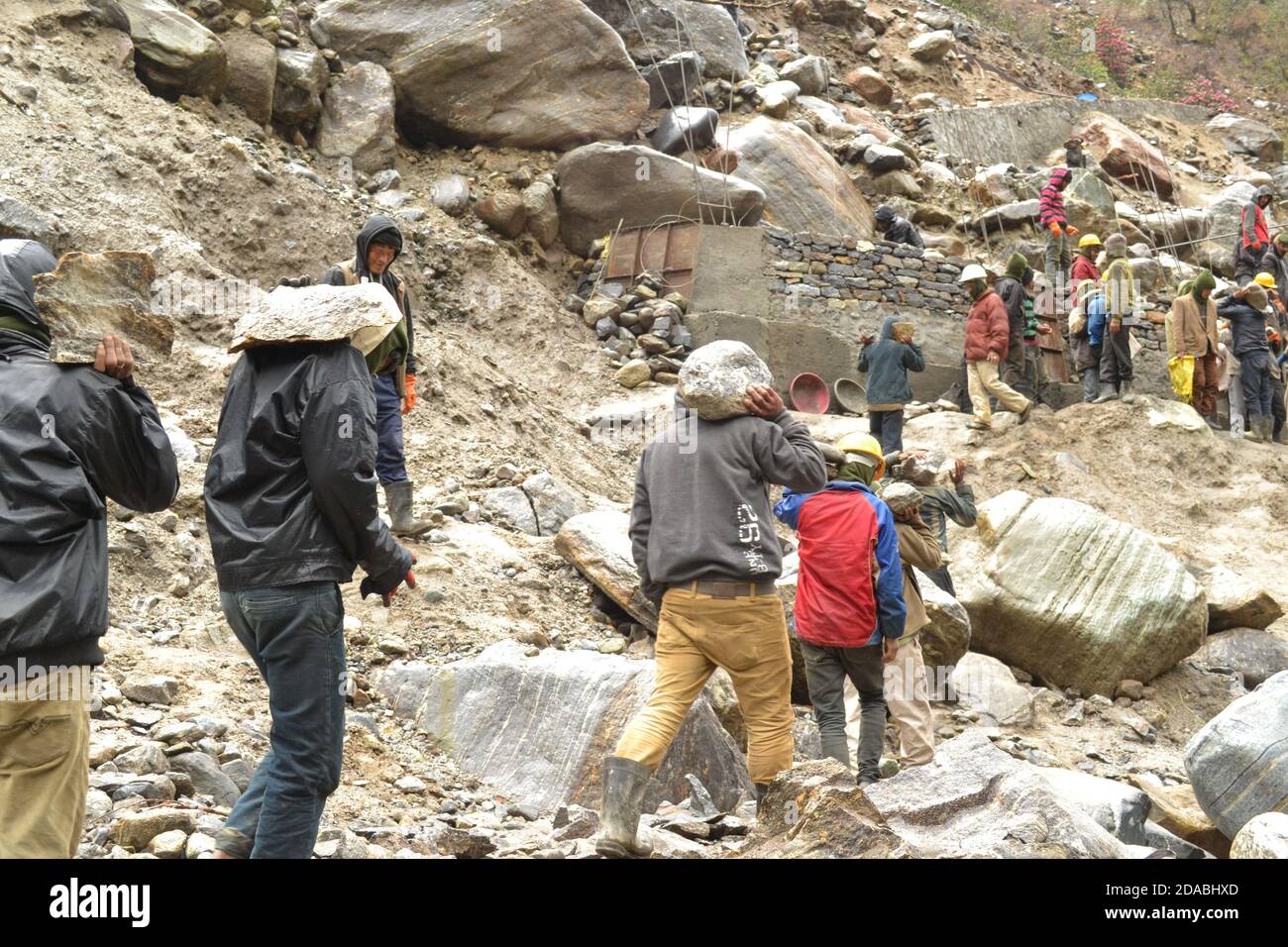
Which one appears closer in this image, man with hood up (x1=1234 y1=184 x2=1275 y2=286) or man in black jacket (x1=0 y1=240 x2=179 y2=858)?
man in black jacket (x1=0 y1=240 x2=179 y2=858)

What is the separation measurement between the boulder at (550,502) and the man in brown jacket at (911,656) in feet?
11.1

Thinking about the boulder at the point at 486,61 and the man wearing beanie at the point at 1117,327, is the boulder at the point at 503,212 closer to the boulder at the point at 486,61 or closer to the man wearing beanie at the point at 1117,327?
the boulder at the point at 486,61

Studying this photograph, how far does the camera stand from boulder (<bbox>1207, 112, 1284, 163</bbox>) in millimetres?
27061

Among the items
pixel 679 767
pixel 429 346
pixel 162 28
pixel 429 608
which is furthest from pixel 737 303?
pixel 679 767

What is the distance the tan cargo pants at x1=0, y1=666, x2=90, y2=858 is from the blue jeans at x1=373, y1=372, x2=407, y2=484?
377 centimetres

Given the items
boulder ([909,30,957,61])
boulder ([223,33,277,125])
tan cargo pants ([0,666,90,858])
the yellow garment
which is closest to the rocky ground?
boulder ([223,33,277,125])

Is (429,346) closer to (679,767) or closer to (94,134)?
(94,134)

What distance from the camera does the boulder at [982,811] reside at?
425 cm

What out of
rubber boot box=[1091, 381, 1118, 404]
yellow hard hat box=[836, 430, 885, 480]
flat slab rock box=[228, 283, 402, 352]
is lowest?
rubber boot box=[1091, 381, 1118, 404]

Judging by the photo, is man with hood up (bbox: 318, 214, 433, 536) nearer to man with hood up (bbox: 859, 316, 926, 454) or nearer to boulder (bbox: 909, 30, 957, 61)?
man with hood up (bbox: 859, 316, 926, 454)

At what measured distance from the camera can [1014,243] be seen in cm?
1888

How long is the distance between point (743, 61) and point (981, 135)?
17.0ft

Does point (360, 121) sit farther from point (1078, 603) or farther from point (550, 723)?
point (550, 723)

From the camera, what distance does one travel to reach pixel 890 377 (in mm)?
11328
